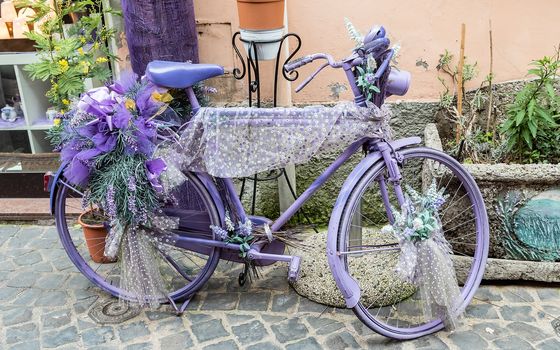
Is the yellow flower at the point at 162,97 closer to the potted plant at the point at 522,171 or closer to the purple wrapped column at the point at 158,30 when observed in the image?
the purple wrapped column at the point at 158,30

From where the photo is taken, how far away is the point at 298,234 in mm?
3887

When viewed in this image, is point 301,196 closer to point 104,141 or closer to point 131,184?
point 131,184

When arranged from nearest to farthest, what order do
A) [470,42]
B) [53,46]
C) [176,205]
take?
[176,205]
[53,46]
[470,42]

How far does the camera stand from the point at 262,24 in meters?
3.96

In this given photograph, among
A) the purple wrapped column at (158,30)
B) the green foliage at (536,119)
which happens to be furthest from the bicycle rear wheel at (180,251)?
the green foliage at (536,119)

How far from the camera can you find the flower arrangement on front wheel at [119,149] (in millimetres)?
3514

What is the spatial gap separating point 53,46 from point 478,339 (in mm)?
3404

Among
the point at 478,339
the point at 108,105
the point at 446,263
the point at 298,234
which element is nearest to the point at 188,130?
the point at 108,105

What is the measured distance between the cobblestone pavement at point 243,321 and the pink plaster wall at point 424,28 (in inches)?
66.2

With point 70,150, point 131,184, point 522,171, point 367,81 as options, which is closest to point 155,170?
point 131,184

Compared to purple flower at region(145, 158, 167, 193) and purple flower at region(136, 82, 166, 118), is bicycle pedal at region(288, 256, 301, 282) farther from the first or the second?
purple flower at region(136, 82, 166, 118)

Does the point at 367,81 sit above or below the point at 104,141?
above

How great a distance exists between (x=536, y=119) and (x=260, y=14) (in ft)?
6.56

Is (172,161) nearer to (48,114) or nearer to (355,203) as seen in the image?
(355,203)
